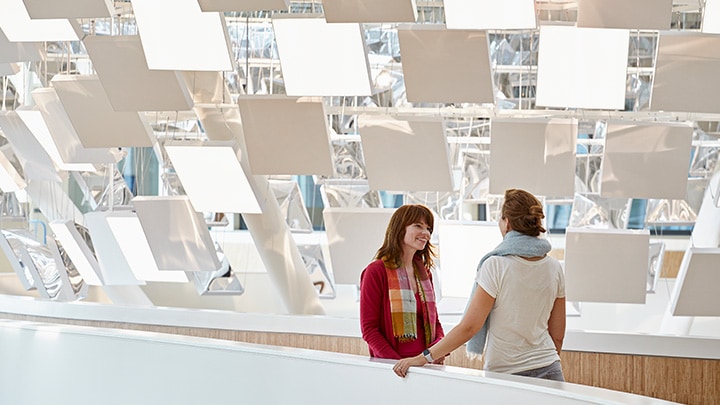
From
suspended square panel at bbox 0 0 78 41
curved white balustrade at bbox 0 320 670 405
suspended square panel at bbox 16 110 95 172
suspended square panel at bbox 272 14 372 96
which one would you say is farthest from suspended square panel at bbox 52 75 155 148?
suspended square panel at bbox 272 14 372 96

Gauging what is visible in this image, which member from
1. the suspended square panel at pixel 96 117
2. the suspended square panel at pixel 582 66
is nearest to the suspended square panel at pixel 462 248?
the suspended square panel at pixel 582 66

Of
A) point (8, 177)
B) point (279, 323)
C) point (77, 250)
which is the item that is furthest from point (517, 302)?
point (8, 177)

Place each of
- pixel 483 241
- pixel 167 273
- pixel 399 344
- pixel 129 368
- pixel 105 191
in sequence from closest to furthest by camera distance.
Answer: pixel 399 344, pixel 129 368, pixel 483 241, pixel 167 273, pixel 105 191

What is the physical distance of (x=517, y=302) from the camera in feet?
9.97

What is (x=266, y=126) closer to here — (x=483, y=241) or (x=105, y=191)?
(x=483, y=241)

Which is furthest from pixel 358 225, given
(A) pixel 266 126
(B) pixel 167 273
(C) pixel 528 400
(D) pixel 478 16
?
(C) pixel 528 400

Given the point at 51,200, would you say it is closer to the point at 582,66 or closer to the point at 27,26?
the point at 27,26

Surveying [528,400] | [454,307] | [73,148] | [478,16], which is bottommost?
[454,307]

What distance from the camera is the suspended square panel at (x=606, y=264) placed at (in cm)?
459

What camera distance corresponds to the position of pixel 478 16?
138 inches

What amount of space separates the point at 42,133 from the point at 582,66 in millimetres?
2847

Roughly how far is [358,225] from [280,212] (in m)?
1.41

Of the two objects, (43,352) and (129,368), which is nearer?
(129,368)

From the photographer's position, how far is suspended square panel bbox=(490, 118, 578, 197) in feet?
13.8
